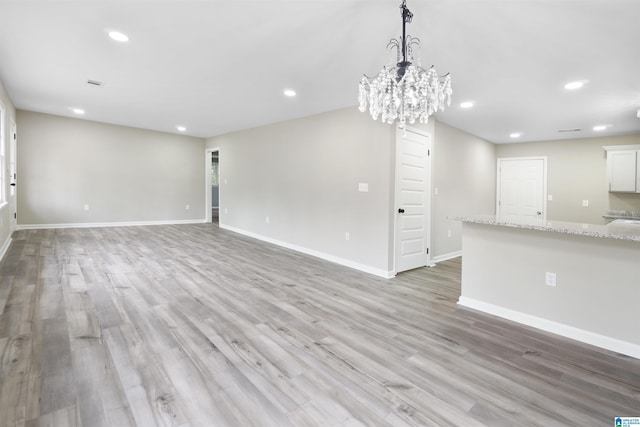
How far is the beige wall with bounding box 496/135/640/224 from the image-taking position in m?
5.88

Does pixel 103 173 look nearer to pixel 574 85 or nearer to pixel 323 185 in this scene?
pixel 323 185

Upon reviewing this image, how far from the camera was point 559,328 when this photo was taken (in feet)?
8.23

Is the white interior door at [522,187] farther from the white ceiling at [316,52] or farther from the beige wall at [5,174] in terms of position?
the beige wall at [5,174]

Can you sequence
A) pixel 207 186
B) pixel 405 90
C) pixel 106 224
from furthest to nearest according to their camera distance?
pixel 207 186
pixel 106 224
pixel 405 90

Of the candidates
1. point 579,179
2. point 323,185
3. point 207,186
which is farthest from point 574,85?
point 207,186

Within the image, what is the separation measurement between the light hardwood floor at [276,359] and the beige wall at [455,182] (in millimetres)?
1832

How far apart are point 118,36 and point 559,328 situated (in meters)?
4.66

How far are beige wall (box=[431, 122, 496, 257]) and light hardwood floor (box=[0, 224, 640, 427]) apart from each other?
72.1 inches

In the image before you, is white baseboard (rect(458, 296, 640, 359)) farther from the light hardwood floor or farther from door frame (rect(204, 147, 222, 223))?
door frame (rect(204, 147, 222, 223))

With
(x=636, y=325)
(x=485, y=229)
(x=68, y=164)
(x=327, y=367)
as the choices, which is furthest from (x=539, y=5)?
(x=68, y=164)

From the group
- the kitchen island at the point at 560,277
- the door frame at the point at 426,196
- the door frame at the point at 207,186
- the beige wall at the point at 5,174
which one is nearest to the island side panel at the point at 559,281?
the kitchen island at the point at 560,277

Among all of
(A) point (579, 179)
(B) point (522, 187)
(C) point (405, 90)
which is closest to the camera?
(C) point (405, 90)

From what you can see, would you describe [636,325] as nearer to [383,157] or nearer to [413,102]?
[413,102]

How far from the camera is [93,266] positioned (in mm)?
3988
